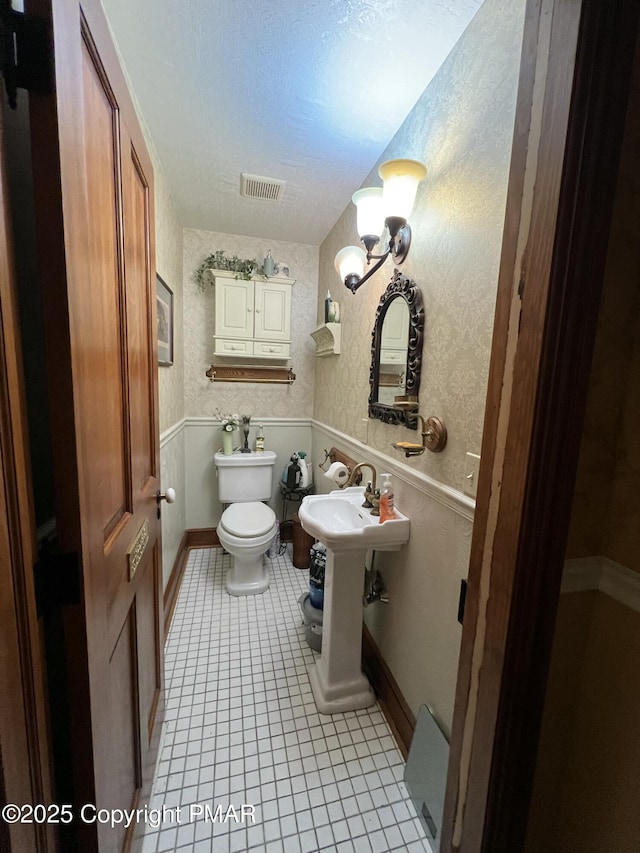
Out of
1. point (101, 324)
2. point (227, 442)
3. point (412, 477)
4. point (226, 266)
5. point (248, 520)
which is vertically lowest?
point (248, 520)

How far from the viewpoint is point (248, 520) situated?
6.99ft

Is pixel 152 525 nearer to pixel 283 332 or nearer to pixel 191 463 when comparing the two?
pixel 191 463

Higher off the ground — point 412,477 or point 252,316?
point 252,316

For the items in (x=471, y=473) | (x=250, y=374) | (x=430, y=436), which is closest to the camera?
(x=471, y=473)

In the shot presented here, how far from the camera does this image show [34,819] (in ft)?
1.57

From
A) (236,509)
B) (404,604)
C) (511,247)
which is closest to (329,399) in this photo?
(236,509)

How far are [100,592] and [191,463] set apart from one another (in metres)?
2.08

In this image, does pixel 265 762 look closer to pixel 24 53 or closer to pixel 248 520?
pixel 248 520

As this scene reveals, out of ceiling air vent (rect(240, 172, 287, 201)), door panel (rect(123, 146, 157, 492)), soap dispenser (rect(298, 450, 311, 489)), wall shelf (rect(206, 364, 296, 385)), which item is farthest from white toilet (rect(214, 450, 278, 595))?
ceiling air vent (rect(240, 172, 287, 201))

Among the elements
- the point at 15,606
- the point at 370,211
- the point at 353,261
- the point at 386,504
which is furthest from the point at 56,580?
the point at 353,261

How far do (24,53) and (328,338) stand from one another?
1818mm

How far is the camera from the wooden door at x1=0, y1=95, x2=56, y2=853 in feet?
1.33

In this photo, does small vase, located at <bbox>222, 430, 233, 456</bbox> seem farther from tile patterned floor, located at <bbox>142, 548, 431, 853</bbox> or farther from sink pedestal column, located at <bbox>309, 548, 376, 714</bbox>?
sink pedestal column, located at <bbox>309, 548, 376, 714</bbox>

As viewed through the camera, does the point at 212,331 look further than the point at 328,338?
Yes
